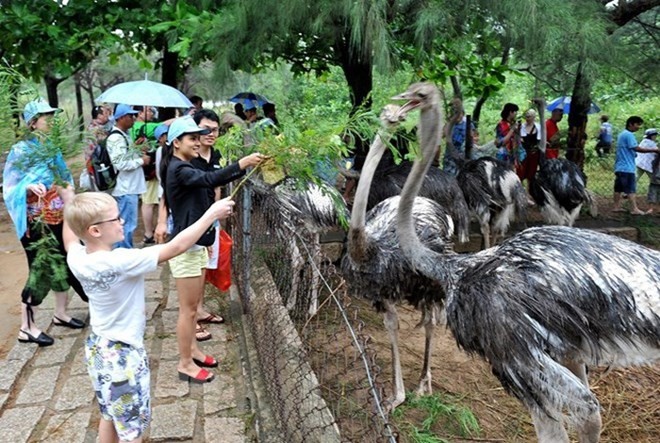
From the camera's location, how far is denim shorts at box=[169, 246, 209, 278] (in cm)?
368

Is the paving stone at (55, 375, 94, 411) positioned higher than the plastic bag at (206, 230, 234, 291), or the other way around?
the plastic bag at (206, 230, 234, 291)

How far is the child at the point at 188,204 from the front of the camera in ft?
11.5

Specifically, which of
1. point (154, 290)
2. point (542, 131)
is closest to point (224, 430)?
point (154, 290)

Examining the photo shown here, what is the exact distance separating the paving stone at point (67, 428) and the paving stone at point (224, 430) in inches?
24.9

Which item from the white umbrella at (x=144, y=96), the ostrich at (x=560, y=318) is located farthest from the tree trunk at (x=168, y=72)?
the ostrich at (x=560, y=318)

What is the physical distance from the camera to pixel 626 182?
8820 millimetres

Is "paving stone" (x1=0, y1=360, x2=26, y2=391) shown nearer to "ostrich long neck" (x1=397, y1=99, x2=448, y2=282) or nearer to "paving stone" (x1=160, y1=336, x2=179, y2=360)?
"paving stone" (x1=160, y1=336, x2=179, y2=360)

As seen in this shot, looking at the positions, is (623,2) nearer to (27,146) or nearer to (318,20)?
(318,20)

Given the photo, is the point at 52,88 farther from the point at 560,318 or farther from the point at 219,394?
the point at 560,318

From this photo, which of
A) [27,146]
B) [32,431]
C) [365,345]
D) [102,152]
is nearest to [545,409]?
[365,345]

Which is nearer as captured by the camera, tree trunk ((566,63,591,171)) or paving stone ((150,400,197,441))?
paving stone ((150,400,197,441))

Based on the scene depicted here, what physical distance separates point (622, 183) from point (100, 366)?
7982 mm

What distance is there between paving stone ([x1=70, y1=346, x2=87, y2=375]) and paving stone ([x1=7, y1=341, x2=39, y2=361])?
0.95 ft

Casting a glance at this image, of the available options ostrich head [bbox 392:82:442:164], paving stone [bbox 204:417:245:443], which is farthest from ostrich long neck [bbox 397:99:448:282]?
paving stone [bbox 204:417:245:443]
